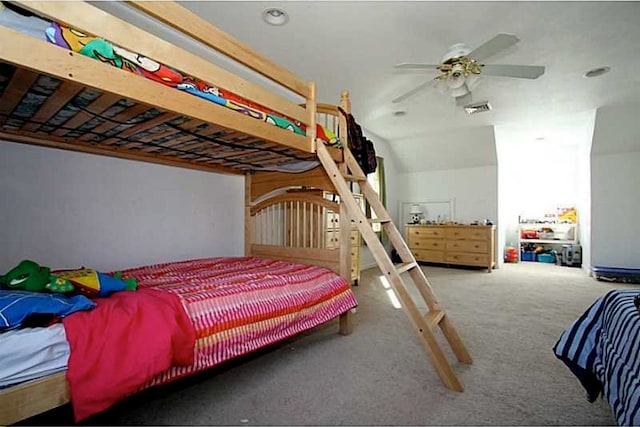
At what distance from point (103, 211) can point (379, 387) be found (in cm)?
233

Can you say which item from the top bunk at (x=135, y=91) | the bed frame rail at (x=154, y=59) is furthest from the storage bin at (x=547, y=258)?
the bed frame rail at (x=154, y=59)

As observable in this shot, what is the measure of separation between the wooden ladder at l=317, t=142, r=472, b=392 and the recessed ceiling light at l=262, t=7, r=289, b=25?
3.23 feet

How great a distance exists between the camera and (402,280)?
199 cm

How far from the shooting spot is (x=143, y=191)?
8.53 ft

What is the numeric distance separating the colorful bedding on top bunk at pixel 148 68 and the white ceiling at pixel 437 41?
3.07ft

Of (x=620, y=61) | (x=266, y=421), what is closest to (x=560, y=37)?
(x=620, y=61)

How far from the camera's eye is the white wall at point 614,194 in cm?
448

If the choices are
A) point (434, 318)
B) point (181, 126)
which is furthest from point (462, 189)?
point (181, 126)

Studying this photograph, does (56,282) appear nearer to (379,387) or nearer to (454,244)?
(379,387)

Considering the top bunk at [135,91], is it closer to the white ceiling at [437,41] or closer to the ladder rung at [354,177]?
the ladder rung at [354,177]

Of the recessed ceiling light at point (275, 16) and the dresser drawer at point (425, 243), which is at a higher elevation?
the recessed ceiling light at point (275, 16)

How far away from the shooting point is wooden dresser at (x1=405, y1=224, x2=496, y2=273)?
17.1ft

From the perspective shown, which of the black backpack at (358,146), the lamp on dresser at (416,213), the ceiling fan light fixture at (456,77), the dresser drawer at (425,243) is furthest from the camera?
the lamp on dresser at (416,213)

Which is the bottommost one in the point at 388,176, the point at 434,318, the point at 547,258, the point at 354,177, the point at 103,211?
the point at 547,258
